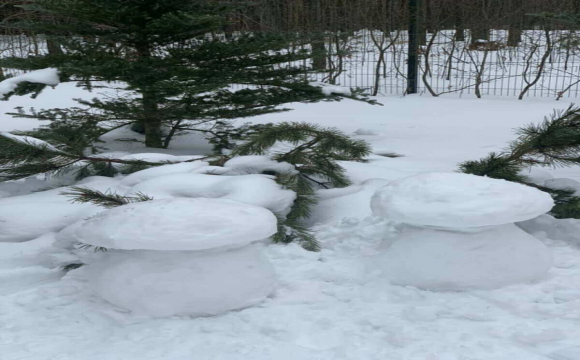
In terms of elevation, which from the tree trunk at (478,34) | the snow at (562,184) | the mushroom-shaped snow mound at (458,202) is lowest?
the snow at (562,184)

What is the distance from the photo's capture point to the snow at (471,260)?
6.70 ft

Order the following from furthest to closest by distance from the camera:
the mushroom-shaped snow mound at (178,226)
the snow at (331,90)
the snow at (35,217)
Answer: the snow at (331,90), the snow at (35,217), the mushroom-shaped snow mound at (178,226)

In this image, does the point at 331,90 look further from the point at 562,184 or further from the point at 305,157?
the point at 562,184

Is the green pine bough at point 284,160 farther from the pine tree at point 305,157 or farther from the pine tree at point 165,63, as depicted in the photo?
the pine tree at point 165,63

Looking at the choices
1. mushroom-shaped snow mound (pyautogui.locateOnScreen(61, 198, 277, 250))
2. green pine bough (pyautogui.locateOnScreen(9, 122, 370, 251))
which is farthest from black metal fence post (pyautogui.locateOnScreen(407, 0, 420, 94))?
mushroom-shaped snow mound (pyautogui.locateOnScreen(61, 198, 277, 250))

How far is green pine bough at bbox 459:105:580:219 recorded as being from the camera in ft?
8.34

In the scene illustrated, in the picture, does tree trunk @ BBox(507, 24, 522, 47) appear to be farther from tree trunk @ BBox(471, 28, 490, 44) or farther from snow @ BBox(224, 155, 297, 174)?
snow @ BBox(224, 155, 297, 174)

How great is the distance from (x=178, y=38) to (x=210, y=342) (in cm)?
318

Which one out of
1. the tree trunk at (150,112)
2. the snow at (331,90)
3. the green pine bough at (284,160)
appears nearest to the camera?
the green pine bough at (284,160)

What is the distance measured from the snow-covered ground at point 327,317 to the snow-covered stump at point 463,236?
2.4 inches

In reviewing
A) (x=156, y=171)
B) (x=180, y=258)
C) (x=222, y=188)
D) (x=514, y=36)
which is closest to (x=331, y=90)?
(x=156, y=171)

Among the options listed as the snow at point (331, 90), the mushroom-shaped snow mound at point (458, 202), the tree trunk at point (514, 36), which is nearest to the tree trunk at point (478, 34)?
the tree trunk at point (514, 36)

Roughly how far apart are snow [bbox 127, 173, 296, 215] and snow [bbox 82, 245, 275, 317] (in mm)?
625

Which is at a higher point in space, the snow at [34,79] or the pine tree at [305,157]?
the snow at [34,79]
